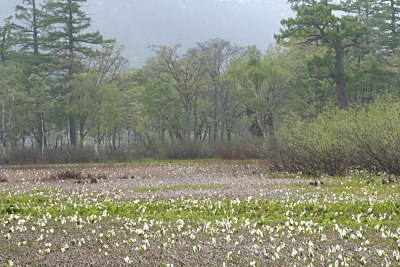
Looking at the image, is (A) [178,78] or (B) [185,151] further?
(A) [178,78]

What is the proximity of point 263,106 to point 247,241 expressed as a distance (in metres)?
40.3

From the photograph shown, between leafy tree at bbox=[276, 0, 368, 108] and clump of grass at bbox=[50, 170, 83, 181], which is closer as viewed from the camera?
clump of grass at bbox=[50, 170, 83, 181]

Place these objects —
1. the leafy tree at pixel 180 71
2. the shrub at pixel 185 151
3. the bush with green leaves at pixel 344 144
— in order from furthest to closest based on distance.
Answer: the leafy tree at pixel 180 71 → the shrub at pixel 185 151 → the bush with green leaves at pixel 344 144

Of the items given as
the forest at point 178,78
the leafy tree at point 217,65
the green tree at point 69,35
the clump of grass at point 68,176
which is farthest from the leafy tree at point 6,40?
the clump of grass at point 68,176

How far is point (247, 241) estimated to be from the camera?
801 centimetres

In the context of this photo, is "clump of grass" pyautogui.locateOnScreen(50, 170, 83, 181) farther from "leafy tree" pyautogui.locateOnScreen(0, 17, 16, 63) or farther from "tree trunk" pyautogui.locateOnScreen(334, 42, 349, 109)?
"leafy tree" pyautogui.locateOnScreen(0, 17, 16, 63)

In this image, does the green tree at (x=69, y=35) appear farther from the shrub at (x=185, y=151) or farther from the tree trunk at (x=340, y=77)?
the tree trunk at (x=340, y=77)

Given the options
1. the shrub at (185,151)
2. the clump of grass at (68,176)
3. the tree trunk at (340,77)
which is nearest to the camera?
the clump of grass at (68,176)

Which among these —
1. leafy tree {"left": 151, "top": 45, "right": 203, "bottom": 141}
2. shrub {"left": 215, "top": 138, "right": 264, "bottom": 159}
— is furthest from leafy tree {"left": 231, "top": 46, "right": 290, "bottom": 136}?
leafy tree {"left": 151, "top": 45, "right": 203, "bottom": 141}

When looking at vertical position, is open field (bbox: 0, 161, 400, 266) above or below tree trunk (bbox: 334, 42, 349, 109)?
below

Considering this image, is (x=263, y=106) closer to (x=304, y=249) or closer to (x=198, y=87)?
(x=198, y=87)

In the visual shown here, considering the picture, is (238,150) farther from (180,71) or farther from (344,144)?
(344,144)

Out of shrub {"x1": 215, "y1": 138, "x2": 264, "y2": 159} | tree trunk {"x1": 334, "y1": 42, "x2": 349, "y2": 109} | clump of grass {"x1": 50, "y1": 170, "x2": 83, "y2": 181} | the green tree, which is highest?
the green tree

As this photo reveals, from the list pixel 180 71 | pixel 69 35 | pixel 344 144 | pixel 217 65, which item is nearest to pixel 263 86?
pixel 180 71
